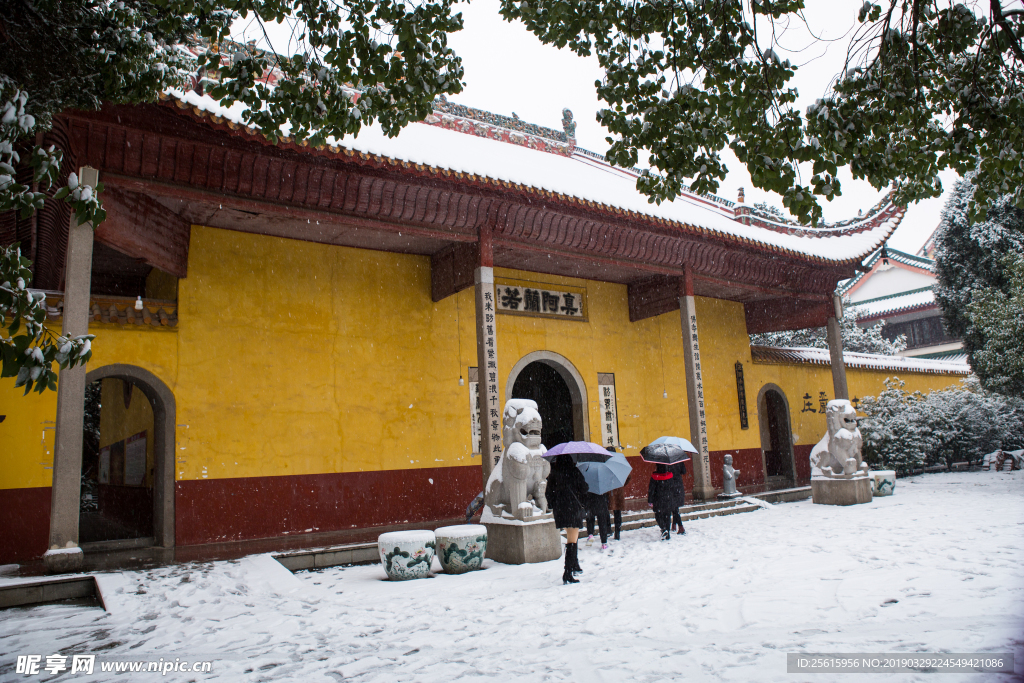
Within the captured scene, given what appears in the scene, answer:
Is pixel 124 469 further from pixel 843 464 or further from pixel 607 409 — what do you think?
pixel 843 464

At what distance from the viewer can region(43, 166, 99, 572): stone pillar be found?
5.50m

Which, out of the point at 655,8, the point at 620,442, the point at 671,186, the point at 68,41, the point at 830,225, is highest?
the point at 830,225

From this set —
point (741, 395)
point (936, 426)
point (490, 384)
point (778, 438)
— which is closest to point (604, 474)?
point (490, 384)

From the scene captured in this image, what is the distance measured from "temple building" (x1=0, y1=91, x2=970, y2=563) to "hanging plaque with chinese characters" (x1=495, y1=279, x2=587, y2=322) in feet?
0.11

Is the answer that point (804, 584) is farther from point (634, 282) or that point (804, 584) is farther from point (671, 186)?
point (634, 282)

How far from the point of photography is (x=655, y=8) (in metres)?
3.82

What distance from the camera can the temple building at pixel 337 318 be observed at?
656cm

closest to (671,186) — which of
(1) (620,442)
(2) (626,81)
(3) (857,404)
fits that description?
(2) (626,81)

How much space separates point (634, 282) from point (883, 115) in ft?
25.4

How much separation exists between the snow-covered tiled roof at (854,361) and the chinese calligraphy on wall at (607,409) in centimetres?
396

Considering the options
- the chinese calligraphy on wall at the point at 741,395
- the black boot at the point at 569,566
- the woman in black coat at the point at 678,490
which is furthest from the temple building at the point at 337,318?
the black boot at the point at 569,566

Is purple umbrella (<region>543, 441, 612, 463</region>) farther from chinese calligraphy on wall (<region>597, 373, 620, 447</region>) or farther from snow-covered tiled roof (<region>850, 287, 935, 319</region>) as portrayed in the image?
snow-covered tiled roof (<region>850, 287, 935, 319</region>)

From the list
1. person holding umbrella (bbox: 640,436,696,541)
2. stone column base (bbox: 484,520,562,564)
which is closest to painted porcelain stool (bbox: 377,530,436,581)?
stone column base (bbox: 484,520,562,564)

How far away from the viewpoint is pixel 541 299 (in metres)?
10.4
